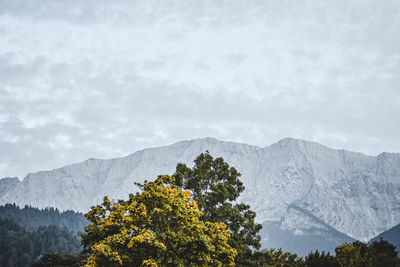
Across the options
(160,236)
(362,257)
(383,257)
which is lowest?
(160,236)

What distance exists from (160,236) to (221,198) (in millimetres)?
18168

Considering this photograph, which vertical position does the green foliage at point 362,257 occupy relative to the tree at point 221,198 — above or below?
below

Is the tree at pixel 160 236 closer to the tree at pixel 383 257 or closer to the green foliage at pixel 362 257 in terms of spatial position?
the green foliage at pixel 362 257

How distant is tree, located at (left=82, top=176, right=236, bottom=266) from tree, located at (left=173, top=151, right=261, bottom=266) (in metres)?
14.0

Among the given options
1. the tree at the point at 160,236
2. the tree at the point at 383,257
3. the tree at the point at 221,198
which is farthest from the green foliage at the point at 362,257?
the tree at the point at 160,236

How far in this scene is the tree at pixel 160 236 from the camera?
23.3 meters

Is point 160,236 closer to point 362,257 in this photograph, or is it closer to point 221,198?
point 221,198

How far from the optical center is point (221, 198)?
41.8 meters

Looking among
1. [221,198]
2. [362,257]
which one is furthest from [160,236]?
[362,257]

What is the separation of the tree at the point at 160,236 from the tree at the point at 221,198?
14.0m

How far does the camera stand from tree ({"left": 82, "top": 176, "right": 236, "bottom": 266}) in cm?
2330

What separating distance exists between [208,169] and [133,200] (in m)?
18.8

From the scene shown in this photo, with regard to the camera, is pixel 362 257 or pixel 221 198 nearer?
pixel 221 198

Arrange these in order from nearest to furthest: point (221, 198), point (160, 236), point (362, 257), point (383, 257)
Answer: point (160, 236)
point (221, 198)
point (362, 257)
point (383, 257)
